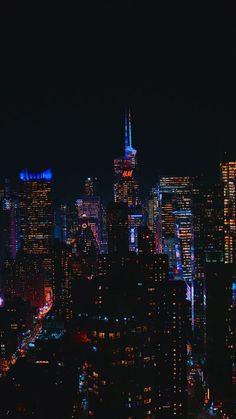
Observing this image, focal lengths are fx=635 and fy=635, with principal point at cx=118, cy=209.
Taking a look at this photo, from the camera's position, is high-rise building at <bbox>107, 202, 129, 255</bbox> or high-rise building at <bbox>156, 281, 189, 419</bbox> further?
high-rise building at <bbox>107, 202, 129, 255</bbox>

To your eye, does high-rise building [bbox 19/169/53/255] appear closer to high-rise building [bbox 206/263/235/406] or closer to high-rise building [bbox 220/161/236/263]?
high-rise building [bbox 220/161/236/263]

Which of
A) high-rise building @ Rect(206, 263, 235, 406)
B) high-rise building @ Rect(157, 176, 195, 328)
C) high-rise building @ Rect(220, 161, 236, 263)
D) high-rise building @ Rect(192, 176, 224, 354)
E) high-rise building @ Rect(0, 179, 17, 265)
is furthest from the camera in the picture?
high-rise building @ Rect(0, 179, 17, 265)

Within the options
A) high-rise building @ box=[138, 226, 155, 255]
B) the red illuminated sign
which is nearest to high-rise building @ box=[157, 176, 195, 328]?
the red illuminated sign

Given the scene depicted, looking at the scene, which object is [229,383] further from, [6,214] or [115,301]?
[6,214]

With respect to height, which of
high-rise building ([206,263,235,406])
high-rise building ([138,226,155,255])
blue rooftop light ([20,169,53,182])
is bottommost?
high-rise building ([206,263,235,406])

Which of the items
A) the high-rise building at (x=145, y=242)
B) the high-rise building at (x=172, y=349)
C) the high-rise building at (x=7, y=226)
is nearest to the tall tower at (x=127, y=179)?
the high-rise building at (x=7, y=226)

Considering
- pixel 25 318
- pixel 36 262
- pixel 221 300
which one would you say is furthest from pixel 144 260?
pixel 36 262

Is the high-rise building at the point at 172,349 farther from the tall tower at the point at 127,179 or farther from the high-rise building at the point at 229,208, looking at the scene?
the tall tower at the point at 127,179
